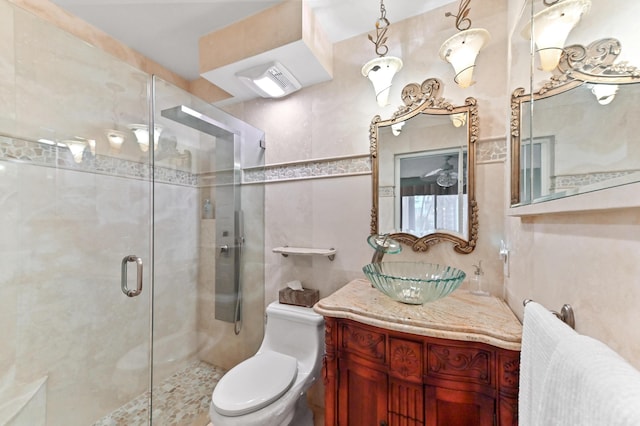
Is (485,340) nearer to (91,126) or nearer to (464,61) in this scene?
(464,61)

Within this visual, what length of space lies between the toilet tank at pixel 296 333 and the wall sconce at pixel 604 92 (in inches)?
53.8

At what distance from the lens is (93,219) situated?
1.43 meters

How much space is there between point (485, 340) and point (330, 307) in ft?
1.87

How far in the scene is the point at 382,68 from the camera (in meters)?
1.36

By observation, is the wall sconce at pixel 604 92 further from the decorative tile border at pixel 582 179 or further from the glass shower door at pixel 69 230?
the glass shower door at pixel 69 230

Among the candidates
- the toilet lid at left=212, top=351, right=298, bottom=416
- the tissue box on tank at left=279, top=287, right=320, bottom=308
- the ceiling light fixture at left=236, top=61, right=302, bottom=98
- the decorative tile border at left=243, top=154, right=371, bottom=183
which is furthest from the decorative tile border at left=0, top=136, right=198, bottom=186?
the toilet lid at left=212, top=351, right=298, bottom=416

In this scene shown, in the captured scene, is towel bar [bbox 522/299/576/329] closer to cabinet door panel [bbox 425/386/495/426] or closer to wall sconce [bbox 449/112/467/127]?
cabinet door panel [bbox 425/386/495/426]

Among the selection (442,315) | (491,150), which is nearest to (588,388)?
(442,315)

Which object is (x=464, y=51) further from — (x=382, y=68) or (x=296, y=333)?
(x=296, y=333)

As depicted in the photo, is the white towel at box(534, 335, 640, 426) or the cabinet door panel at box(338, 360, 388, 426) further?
the cabinet door panel at box(338, 360, 388, 426)

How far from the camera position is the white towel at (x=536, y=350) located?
0.46 metres

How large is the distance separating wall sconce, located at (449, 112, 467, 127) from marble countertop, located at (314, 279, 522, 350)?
2.89 ft

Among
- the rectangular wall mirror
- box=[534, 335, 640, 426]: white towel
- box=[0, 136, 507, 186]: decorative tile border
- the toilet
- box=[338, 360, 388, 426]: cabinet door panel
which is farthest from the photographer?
box=[0, 136, 507, 186]: decorative tile border

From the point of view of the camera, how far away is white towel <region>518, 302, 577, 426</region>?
1.50 ft
